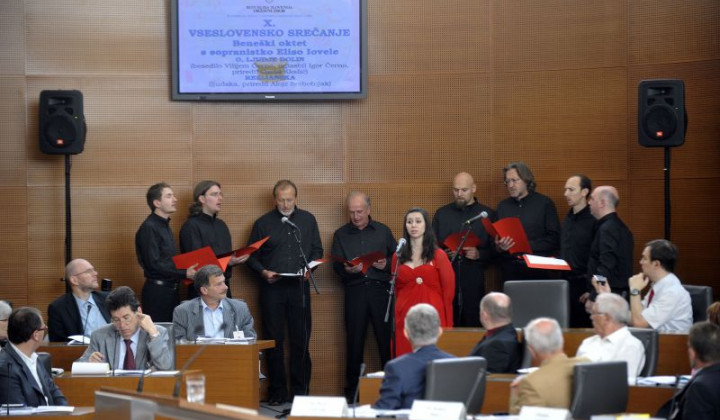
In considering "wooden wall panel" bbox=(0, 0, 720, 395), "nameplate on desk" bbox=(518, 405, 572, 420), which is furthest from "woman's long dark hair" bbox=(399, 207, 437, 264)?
"nameplate on desk" bbox=(518, 405, 572, 420)

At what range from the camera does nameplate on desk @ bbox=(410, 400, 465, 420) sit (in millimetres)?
4492

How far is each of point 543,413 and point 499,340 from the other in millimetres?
1757

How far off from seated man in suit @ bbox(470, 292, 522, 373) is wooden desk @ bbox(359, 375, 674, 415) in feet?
0.67

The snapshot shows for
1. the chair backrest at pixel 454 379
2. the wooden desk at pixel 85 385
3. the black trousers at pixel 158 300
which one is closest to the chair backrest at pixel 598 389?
the chair backrest at pixel 454 379

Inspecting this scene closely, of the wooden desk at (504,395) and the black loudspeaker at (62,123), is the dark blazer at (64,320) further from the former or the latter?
the wooden desk at (504,395)

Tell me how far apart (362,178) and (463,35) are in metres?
1.57

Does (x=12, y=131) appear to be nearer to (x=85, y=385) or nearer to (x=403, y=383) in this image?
(x=85, y=385)

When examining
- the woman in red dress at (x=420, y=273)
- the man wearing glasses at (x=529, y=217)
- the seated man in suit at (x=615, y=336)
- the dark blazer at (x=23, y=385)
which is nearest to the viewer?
the dark blazer at (x=23, y=385)

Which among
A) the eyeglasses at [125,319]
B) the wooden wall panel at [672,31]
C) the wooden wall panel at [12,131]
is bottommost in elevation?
the eyeglasses at [125,319]

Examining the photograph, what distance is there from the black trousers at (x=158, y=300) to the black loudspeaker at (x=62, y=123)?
4.28 ft

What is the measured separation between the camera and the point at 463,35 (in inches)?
399

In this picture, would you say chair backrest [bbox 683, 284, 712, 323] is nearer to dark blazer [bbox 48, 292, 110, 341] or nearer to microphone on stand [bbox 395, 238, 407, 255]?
microphone on stand [bbox 395, 238, 407, 255]

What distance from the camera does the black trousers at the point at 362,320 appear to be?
32.0 ft

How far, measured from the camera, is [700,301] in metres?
7.39
